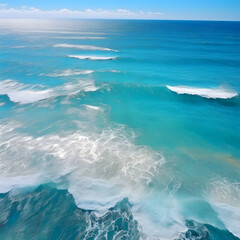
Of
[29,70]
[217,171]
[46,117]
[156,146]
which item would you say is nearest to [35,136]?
[46,117]

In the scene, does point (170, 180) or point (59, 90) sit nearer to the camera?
point (170, 180)

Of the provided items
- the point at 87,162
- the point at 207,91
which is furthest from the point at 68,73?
the point at 87,162

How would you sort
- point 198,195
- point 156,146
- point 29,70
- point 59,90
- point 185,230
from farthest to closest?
point 29,70 < point 59,90 < point 156,146 < point 198,195 < point 185,230

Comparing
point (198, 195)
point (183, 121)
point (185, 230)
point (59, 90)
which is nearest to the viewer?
point (185, 230)

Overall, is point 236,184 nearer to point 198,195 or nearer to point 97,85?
point 198,195

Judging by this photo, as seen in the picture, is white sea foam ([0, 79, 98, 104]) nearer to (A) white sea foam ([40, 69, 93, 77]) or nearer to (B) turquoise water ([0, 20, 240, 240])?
(B) turquoise water ([0, 20, 240, 240])

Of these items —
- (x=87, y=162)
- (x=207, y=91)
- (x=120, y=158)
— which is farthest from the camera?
(x=207, y=91)

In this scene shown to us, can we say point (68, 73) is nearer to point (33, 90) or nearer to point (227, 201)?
point (33, 90)

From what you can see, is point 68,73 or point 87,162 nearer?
point 87,162
